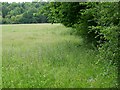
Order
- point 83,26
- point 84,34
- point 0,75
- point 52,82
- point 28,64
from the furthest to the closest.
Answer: point 84,34 → point 83,26 → point 28,64 → point 0,75 → point 52,82

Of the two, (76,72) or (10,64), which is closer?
(76,72)

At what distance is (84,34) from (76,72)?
597 cm

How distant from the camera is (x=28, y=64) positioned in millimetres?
9648

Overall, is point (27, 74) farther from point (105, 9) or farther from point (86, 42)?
point (86, 42)

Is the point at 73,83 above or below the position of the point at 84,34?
above

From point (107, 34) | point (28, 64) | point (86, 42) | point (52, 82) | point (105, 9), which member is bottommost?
point (86, 42)

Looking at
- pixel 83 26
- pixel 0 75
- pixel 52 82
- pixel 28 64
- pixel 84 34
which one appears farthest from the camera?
pixel 84 34

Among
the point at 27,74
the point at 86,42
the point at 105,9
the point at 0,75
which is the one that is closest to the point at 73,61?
the point at 27,74

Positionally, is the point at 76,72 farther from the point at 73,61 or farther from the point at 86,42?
the point at 86,42

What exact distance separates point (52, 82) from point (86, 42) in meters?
8.07

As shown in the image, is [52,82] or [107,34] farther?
[52,82]

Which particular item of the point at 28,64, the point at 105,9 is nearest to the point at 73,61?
the point at 28,64

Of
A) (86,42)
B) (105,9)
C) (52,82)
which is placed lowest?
(86,42)

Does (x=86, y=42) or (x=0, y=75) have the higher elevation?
(x=0, y=75)
